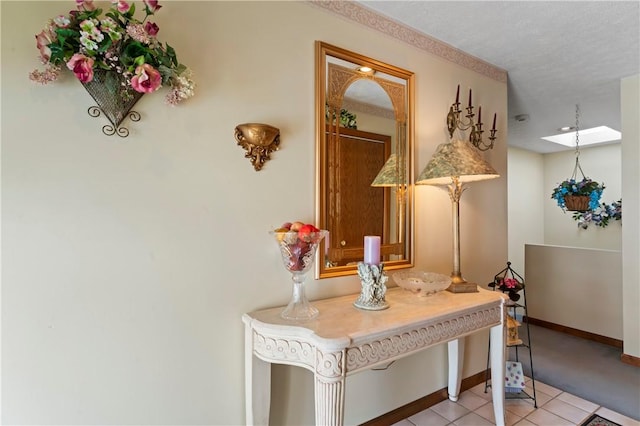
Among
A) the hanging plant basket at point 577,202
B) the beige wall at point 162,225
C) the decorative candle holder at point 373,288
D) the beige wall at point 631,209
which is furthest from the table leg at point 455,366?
the hanging plant basket at point 577,202

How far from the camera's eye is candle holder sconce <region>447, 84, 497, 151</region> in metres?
2.20

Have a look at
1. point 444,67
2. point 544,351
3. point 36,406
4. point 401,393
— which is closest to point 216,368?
point 36,406

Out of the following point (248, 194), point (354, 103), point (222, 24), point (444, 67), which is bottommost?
point (248, 194)

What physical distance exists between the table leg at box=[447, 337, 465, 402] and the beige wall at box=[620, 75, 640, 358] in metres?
1.81

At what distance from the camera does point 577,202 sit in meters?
3.60

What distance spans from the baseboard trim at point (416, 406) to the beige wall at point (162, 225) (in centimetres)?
8

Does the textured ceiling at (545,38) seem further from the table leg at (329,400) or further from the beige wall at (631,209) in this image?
the table leg at (329,400)

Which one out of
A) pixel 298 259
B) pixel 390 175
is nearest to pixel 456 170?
pixel 390 175

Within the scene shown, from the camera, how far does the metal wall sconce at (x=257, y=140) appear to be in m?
1.47

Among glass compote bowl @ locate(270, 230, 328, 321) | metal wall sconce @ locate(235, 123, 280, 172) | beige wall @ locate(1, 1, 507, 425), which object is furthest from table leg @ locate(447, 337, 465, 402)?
metal wall sconce @ locate(235, 123, 280, 172)

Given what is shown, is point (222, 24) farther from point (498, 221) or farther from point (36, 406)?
point (498, 221)

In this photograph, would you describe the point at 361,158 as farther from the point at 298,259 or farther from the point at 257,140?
the point at 298,259

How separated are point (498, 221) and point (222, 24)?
92.9 inches

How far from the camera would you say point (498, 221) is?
2596 mm
